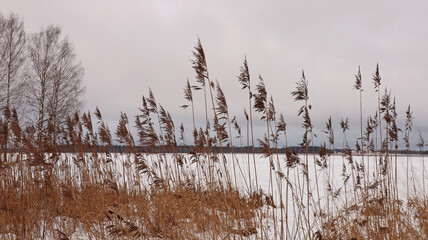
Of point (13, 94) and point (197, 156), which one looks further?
point (13, 94)

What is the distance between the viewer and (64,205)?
4.66 m

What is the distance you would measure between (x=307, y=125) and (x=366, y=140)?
2.15 meters

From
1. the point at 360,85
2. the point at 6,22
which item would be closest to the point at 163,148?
the point at 360,85

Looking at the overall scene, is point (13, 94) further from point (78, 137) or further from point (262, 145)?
point (262, 145)

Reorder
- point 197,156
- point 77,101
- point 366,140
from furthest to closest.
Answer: point 77,101 → point 366,140 → point 197,156

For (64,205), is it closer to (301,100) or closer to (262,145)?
(262,145)

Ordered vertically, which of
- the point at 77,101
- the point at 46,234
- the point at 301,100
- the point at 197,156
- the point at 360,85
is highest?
the point at 77,101

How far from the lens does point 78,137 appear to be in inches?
206

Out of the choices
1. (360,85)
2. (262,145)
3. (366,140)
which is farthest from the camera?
(366,140)

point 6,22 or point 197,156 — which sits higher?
point 6,22

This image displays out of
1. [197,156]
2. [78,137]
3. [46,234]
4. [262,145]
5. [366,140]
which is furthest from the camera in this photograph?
[78,137]

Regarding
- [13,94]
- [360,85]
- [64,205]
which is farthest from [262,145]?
[13,94]

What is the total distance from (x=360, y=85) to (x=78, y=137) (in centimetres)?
479

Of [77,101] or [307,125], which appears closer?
[307,125]
